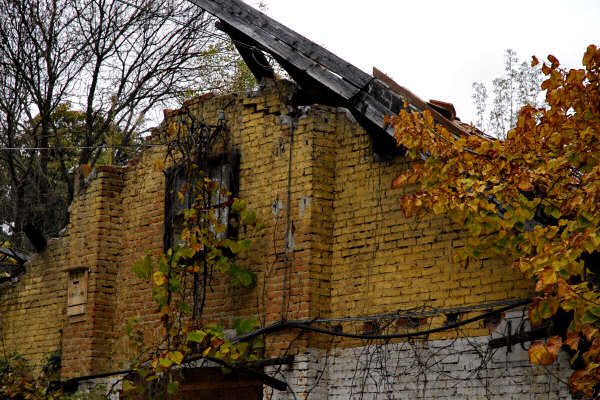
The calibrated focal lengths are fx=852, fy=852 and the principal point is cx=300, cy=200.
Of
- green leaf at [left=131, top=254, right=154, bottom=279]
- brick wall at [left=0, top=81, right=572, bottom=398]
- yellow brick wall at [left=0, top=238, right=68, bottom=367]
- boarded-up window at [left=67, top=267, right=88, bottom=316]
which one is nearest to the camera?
brick wall at [left=0, top=81, right=572, bottom=398]

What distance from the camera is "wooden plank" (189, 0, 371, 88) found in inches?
370

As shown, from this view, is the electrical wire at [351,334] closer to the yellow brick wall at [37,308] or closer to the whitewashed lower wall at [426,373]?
the whitewashed lower wall at [426,373]

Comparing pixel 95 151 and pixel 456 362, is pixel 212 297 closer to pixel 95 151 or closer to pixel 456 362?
pixel 456 362

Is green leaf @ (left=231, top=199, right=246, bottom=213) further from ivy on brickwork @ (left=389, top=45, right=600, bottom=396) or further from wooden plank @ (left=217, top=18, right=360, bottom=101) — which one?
ivy on brickwork @ (left=389, top=45, right=600, bottom=396)

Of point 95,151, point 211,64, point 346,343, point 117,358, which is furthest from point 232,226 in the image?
point 95,151

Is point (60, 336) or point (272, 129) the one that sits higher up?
point (272, 129)

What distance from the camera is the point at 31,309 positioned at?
540 inches

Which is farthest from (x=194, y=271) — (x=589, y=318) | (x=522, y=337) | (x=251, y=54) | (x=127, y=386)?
(x=589, y=318)

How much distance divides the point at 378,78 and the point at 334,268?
2.24 meters

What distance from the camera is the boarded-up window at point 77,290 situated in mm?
12320

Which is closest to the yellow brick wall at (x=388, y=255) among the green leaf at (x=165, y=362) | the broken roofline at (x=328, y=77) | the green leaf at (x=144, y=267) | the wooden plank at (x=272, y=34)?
the broken roofline at (x=328, y=77)

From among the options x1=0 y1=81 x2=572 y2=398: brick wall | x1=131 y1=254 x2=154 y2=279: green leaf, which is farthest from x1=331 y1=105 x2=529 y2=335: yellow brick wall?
x1=131 y1=254 x2=154 y2=279: green leaf

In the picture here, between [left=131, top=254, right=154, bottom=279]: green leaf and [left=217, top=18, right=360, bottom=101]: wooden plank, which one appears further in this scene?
[left=131, top=254, right=154, bottom=279]: green leaf

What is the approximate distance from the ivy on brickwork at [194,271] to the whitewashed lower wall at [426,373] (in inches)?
28.7
